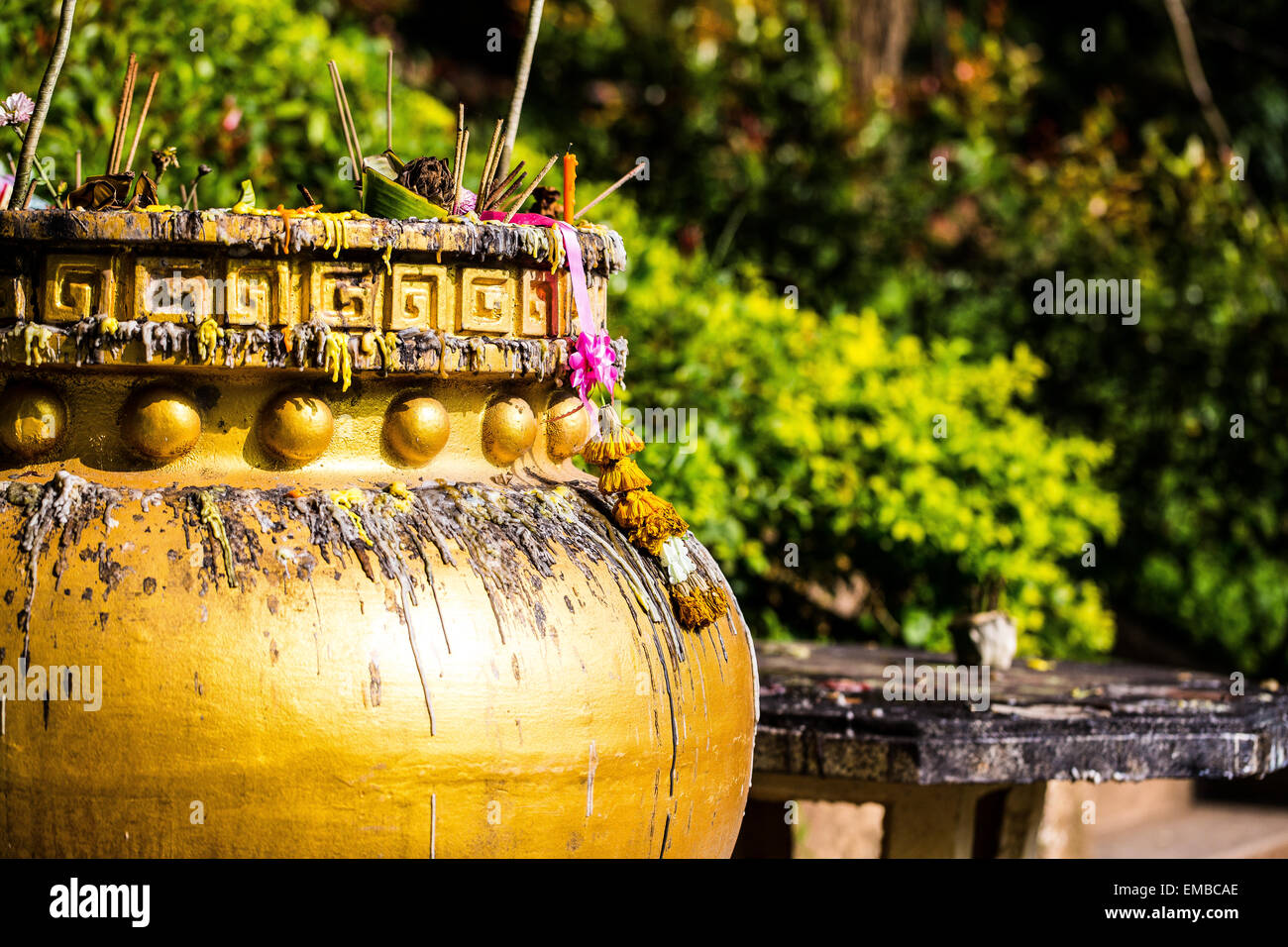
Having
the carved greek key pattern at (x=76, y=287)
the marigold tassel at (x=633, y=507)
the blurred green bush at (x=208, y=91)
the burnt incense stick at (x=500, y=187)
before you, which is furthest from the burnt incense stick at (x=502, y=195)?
the blurred green bush at (x=208, y=91)

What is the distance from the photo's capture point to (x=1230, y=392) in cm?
641

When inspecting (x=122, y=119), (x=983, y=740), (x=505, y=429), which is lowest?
(x=983, y=740)

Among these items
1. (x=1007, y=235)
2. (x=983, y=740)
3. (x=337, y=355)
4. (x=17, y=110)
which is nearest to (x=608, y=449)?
(x=337, y=355)

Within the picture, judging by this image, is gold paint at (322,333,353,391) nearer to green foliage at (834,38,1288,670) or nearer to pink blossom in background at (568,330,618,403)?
pink blossom in background at (568,330,618,403)

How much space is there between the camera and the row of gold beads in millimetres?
1705

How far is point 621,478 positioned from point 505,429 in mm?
A: 178

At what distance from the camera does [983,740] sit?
276 cm

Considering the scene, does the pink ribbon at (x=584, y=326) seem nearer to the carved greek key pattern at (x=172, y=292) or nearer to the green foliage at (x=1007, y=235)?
the carved greek key pattern at (x=172, y=292)

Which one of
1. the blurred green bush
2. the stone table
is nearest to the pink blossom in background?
the stone table

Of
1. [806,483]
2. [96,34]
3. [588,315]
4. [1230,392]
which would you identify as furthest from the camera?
[1230,392]

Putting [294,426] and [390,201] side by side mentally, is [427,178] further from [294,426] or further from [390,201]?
[294,426]

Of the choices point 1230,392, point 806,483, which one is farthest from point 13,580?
point 1230,392

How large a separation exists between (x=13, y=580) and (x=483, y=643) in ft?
1.63
